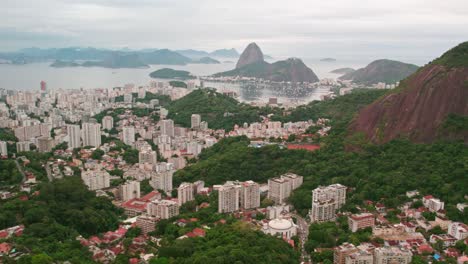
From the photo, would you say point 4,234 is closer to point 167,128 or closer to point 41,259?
point 41,259

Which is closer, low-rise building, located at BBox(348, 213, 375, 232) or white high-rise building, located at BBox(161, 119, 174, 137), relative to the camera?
low-rise building, located at BBox(348, 213, 375, 232)

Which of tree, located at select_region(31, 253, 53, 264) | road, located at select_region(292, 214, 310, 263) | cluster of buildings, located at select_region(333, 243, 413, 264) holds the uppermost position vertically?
tree, located at select_region(31, 253, 53, 264)

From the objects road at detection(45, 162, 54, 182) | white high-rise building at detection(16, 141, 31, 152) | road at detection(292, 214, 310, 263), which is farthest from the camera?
white high-rise building at detection(16, 141, 31, 152)

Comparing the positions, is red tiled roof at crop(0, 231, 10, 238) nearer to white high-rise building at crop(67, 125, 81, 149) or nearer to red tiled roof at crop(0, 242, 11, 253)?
red tiled roof at crop(0, 242, 11, 253)

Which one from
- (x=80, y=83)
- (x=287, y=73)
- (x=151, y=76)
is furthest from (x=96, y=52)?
(x=287, y=73)

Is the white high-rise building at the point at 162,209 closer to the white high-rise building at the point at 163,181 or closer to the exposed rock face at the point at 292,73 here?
the white high-rise building at the point at 163,181

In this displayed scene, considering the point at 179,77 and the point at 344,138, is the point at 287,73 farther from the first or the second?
the point at 344,138

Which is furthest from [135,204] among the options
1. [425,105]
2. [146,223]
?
[425,105]

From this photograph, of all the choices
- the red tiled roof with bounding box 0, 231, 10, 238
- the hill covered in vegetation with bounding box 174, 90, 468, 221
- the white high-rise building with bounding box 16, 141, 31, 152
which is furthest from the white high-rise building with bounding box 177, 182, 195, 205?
the white high-rise building with bounding box 16, 141, 31, 152

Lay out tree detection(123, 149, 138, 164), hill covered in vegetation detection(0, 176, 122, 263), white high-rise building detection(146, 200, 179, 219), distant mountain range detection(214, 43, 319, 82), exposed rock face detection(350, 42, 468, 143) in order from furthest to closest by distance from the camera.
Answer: distant mountain range detection(214, 43, 319, 82) < tree detection(123, 149, 138, 164) < exposed rock face detection(350, 42, 468, 143) < white high-rise building detection(146, 200, 179, 219) < hill covered in vegetation detection(0, 176, 122, 263)
